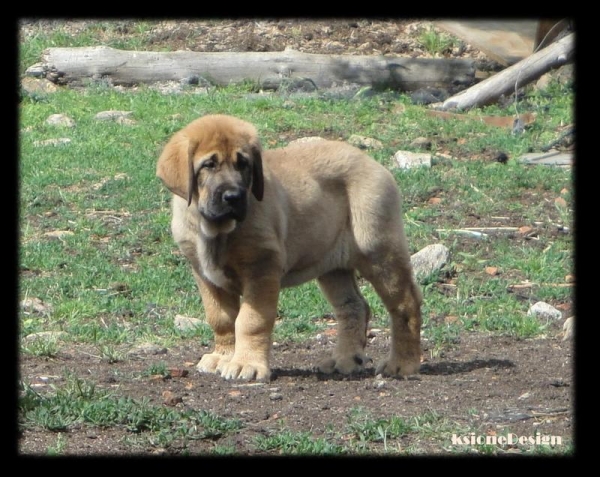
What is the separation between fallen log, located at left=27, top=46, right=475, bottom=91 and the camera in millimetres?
14234

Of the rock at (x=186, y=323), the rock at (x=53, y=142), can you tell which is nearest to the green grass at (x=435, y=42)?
the rock at (x=53, y=142)

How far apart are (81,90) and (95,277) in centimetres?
623

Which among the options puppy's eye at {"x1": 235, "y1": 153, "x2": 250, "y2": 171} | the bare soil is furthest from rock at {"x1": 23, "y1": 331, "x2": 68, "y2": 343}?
puppy's eye at {"x1": 235, "y1": 153, "x2": 250, "y2": 171}

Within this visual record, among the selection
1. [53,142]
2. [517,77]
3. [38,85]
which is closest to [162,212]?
[53,142]

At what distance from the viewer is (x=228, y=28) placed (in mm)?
17078

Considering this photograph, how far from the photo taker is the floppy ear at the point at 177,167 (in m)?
6.07

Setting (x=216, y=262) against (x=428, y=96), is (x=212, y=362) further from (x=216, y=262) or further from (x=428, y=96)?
(x=428, y=96)

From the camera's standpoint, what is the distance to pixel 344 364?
655 centimetres

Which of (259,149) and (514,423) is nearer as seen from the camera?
(514,423)

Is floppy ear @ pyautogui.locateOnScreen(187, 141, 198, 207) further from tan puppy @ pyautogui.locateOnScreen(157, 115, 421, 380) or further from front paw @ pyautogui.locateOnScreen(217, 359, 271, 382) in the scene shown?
front paw @ pyautogui.locateOnScreen(217, 359, 271, 382)

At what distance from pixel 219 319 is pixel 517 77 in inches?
330
